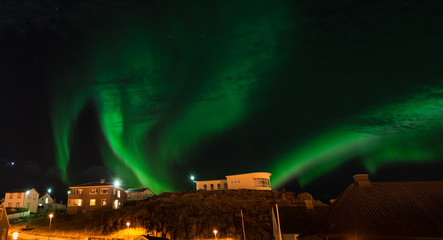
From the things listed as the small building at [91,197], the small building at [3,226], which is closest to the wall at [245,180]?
the small building at [91,197]

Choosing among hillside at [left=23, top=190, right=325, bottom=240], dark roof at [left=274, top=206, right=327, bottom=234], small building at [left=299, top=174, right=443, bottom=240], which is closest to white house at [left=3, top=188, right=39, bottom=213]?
hillside at [left=23, top=190, right=325, bottom=240]

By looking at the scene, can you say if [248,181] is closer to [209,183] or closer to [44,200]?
[209,183]

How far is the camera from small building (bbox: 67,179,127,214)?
6925cm

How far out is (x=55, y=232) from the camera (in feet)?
173

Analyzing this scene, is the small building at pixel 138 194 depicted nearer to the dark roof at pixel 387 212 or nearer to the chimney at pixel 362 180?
the dark roof at pixel 387 212

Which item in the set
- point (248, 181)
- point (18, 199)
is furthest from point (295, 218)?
point (18, 199)

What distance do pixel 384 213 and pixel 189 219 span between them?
130ft

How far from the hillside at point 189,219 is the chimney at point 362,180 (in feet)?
89.5

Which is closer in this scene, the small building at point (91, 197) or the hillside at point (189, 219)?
the hillside at point (189, 219)

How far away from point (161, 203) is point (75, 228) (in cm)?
1843

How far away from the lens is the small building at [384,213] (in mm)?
17391

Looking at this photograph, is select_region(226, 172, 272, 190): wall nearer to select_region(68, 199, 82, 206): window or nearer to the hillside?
the hillside

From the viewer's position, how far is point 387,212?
18906mm

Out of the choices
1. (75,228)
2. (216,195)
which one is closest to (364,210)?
(216,195)
